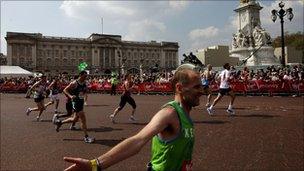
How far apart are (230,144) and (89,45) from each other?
133836 millimetres

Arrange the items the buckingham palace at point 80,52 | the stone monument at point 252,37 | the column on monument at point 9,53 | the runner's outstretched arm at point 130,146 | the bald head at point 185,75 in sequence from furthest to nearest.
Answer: the buckingham palace at point 80,52 < the column on monument at point 9,53 < the stone monument at point 252,37 < the bald head at point 185,75 < the runner's outstretched arm at point 130,146

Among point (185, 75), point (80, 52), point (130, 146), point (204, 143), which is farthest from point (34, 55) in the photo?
point (130, 146)

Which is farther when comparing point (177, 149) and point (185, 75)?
point (185, 75)

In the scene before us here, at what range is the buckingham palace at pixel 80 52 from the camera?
129m

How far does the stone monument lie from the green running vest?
4401 cm

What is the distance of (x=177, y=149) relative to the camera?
2.98 metres

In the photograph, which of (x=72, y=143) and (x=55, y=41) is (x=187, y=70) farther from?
(x=55, y=41)

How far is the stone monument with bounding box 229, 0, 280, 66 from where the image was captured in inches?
1809

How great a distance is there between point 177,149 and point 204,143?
6804 millimetres

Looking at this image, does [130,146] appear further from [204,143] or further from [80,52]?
[80,52]

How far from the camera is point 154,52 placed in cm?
15175

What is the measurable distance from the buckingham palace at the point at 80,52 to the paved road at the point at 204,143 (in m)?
111

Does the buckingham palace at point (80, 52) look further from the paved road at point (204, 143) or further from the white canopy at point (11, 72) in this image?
the paved road at point (204, 143)

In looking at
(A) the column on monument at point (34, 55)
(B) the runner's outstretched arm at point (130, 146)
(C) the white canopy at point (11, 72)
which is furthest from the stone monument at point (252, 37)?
(A) the column on monument at point (34, 55)
